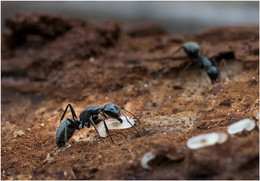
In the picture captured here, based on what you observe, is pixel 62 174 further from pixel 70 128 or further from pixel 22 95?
pixel 22 95

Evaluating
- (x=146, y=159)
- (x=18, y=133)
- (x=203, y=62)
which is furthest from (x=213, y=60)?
(x=18, y=133)

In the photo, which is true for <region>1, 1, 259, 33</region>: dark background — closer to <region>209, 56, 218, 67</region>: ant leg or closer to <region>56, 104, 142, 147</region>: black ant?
<region>209, 56, 218, 67</region>: ant leg

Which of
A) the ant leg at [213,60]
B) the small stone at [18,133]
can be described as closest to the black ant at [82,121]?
the small stone at [18,133]

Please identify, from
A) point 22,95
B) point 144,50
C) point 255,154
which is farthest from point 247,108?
point 22,95

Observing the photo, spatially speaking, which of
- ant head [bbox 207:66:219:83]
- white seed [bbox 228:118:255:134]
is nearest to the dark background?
ant head [bbox 207:66:219:83]

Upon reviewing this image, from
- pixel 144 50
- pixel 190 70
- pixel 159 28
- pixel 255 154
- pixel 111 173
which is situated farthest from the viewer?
pixel 159 28

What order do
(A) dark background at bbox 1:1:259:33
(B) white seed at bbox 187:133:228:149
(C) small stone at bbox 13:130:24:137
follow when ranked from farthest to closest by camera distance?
1. (A) dark background at bbox 1:1:259:33
2. (C) small stone at bbox 13:130:24:137
3. (B) white seed at bbox 187:133:228:149

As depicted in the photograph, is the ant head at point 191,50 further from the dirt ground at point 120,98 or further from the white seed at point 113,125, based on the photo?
the white seed at point 113,125

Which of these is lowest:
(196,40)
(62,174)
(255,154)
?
(62,174)
